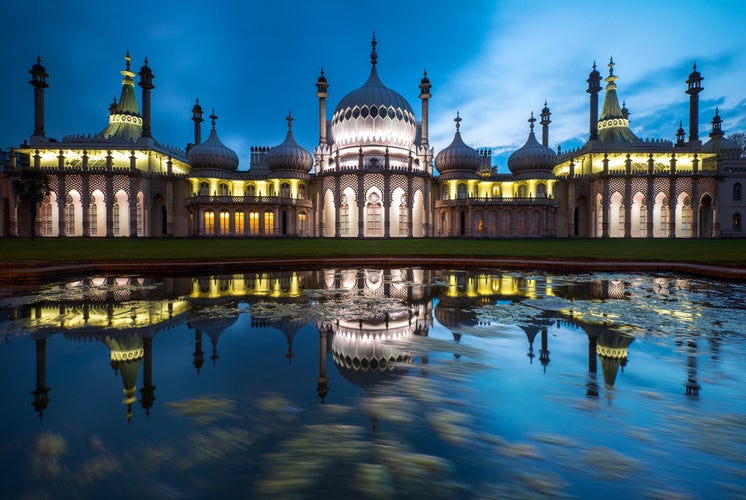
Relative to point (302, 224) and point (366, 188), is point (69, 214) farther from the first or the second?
point (366, 188)

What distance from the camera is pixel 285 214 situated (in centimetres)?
4322

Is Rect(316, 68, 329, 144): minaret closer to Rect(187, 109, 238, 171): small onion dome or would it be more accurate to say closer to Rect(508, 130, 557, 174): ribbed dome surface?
Rect(187, 109, 238, 171): small onion dome

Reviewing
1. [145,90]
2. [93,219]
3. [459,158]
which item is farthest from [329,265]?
[145,90]

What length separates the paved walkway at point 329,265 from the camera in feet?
32.5

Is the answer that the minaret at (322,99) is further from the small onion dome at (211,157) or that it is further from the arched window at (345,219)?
the arched window at (345,219)

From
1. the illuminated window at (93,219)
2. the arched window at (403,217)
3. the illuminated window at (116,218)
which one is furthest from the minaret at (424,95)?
the illuminated window at (93,219)

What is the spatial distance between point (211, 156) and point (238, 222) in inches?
386

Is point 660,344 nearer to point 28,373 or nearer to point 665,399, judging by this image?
point 665,399

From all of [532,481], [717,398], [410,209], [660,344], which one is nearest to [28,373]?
[532,481]

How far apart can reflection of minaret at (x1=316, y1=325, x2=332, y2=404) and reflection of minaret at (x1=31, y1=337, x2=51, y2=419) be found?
194 cm

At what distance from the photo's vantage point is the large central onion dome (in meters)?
44.6

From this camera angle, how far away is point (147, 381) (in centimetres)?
332

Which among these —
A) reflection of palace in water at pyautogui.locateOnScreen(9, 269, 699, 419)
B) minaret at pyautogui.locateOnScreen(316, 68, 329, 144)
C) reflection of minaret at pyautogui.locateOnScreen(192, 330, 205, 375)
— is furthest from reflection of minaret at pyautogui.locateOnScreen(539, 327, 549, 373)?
minaret at pyautogui.locateOnScreen(316, 68, 329, 144)

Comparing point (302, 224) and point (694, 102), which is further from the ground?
point (694, 102)
